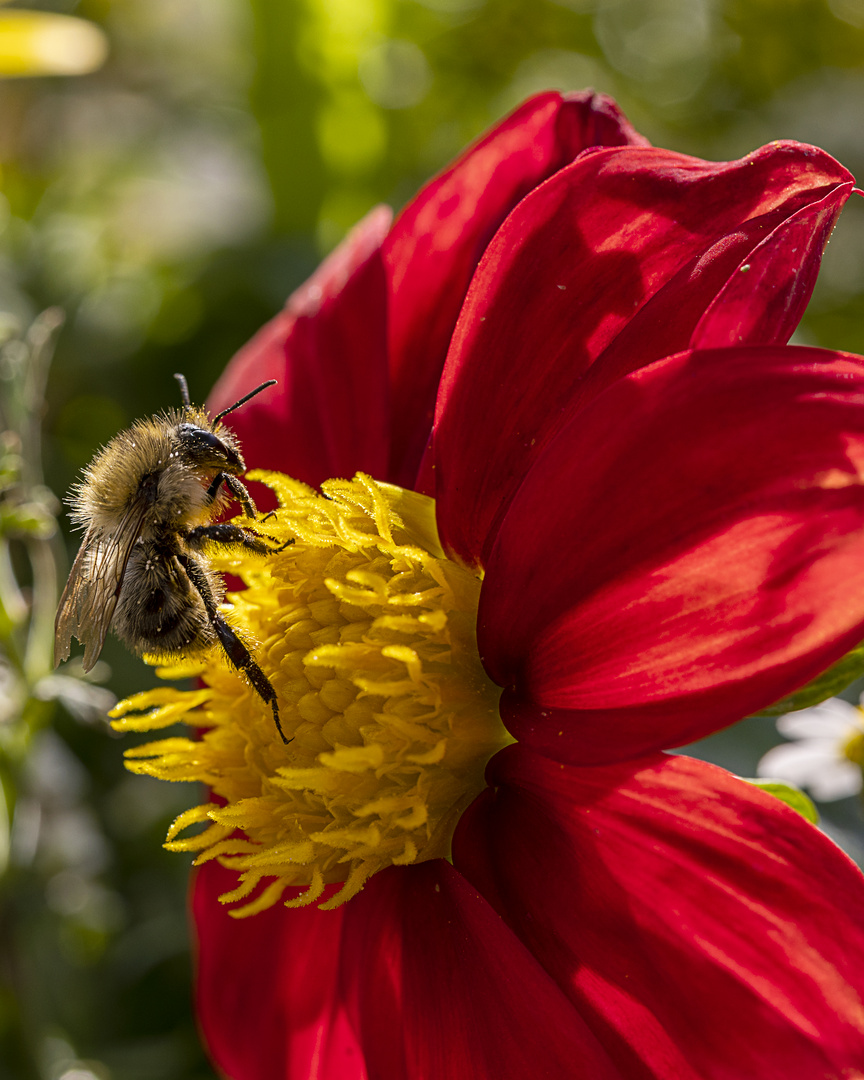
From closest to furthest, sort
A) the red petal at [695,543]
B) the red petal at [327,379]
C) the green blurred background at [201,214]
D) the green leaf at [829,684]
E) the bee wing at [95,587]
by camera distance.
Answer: the red petal at [695,543]
the green leaf at [829,684]
the bee wing at [95,587]
the red petal at [327,379]
the green blurred background at [201,214]

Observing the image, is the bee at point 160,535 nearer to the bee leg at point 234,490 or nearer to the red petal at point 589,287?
the bee leg at point 234,490

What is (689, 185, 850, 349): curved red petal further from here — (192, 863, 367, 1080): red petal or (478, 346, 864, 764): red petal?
(192, 863, 367, 1080): red petal

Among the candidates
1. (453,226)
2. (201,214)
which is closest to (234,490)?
(453,226)

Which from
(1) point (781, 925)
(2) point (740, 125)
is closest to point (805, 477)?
(1) point (781, 925)

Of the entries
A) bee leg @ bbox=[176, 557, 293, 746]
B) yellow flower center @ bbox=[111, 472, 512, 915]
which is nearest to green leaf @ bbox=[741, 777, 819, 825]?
yellow flower center @ bbox=[111, 472, 512, 915]

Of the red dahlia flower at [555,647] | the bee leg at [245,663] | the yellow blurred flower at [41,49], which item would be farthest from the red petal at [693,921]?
the yellow blurred flower at [41,49]

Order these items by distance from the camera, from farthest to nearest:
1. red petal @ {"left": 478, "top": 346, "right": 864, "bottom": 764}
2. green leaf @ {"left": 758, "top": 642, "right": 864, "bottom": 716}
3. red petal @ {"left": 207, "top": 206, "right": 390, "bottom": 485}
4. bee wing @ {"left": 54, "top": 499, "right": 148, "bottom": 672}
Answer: red petal @ {"left": 207, "top": 206, "right": 390, "bottom": 485} → bee wing @ {"left": 54, "top": 499, "right": 148, "bottom": 672} → green leaf @ {"left": 758, "top": 642, "right": 864, "bottom": 716} → red petal @ {"left": 478, "top": 346, "right": 864, "bottom": 764}

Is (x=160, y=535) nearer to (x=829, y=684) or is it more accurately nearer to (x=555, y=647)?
(x=555, y=647)
